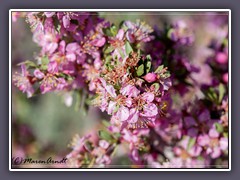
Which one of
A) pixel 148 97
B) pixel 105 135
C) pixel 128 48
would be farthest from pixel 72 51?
→ pixel 148 97

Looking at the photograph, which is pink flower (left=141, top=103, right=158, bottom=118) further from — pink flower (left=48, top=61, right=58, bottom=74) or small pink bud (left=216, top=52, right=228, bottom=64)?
small pink bud (left=216, top=52, right=228, bottom=64)

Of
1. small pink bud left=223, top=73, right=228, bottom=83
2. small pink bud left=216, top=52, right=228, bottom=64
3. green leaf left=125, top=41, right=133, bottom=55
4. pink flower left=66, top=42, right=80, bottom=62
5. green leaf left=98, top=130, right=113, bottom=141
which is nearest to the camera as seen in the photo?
green leaf left=125, top=41, right=133, bottom=55

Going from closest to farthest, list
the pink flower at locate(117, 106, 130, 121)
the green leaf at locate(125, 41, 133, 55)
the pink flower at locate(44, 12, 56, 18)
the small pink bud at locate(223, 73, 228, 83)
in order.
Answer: the pink flower at locate(117, 106, 130, 121), the green leaf at locate(125, 41, 133, 55), the pink flower at locate(44, 12, 56, 18), the small pink bud at locate(223, 73, 228, 83)

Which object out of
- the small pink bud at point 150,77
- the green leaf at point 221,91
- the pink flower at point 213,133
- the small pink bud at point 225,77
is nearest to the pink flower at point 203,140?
the pink flower at point 213,133

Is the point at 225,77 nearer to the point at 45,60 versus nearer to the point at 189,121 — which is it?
the point at 189,121

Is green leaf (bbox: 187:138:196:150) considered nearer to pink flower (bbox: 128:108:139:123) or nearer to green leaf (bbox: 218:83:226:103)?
green leaf (bbox: 218:83:226:103)

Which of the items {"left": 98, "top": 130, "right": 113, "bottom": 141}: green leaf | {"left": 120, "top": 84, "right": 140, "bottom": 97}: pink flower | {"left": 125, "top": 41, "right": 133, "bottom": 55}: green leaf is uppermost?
{"left": 125, "top": 41, "right": 133, "bottom": 55}: green leaf

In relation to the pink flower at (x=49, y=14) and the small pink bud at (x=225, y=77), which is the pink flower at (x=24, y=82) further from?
the small pink bud at (x=225, y=77)

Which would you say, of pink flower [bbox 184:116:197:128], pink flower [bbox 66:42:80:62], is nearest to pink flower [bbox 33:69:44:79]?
pink flower [bbox 66:42:80:62]

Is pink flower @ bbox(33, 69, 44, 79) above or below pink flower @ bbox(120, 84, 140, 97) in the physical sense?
above

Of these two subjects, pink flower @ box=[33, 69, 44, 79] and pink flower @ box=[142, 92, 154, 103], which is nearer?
pink flower @ box=[142, 92, 154, 103]
